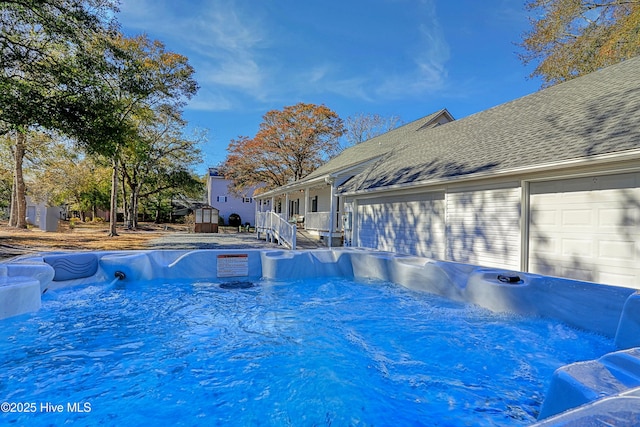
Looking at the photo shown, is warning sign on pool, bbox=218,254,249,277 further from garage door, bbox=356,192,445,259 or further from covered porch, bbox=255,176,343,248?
garage door, bbox=356,192,445,259

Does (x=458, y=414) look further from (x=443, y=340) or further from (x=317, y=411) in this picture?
(x=443, y=340)

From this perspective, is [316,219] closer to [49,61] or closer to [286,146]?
[286,146]

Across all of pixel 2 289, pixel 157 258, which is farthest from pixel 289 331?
pixel 157 258

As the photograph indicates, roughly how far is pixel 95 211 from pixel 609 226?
41.4 m

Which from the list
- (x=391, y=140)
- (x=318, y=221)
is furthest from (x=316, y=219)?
(x=391, y=140)

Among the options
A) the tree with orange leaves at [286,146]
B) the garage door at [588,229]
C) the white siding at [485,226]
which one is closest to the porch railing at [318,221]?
the white siding at [485,226]

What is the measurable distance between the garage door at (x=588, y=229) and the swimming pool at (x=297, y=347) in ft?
5.87

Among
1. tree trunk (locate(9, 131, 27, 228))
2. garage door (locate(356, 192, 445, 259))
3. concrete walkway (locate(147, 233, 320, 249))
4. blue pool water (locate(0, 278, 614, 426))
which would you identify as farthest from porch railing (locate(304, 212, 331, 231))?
tree trunk (locate(9, 131, 27, 228))

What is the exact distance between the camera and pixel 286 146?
73.2ft

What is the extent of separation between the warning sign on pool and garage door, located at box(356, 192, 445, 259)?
4717 millimetres

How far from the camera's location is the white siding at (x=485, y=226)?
6.38 meters

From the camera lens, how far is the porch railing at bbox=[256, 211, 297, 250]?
11.5 metres

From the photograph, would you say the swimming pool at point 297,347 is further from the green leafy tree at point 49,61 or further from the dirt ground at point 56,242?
the dirt ground at point 56,242

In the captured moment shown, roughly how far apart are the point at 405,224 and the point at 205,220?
15.5 meters
